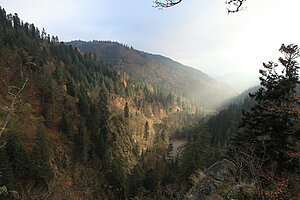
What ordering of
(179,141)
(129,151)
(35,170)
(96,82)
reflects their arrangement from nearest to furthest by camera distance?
(35,170)
(129,151)
(96,82)
(179,141)

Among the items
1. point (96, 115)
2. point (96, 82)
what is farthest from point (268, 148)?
point (96, 82)

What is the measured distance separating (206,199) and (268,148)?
577cm

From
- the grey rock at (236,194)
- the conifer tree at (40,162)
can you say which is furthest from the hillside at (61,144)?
the grey rock at (236,194)

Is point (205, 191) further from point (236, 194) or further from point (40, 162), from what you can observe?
point (40, 162)

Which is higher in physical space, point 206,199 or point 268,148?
point 268,148

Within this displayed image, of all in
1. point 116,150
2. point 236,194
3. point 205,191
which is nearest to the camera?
point 236,194

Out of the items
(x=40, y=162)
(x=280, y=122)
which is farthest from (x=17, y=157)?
(x=280, y=122)

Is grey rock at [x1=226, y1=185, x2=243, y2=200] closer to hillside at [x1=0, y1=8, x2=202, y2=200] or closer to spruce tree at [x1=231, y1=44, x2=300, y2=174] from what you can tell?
spruce tree at [x1=231, y1=44, x2=300, y2=174]

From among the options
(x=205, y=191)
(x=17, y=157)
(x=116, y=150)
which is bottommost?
(x=116, y=150)

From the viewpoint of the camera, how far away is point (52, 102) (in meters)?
38.8

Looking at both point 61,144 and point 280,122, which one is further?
point 61,144

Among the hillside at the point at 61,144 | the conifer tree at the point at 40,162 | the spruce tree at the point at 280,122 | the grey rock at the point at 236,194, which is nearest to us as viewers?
the grey rock at the point at 236,194

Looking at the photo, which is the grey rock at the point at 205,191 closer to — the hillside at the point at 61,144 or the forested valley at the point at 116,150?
the forested valley at the point at 116,150

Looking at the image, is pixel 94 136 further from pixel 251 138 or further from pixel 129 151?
pixel 251 138
